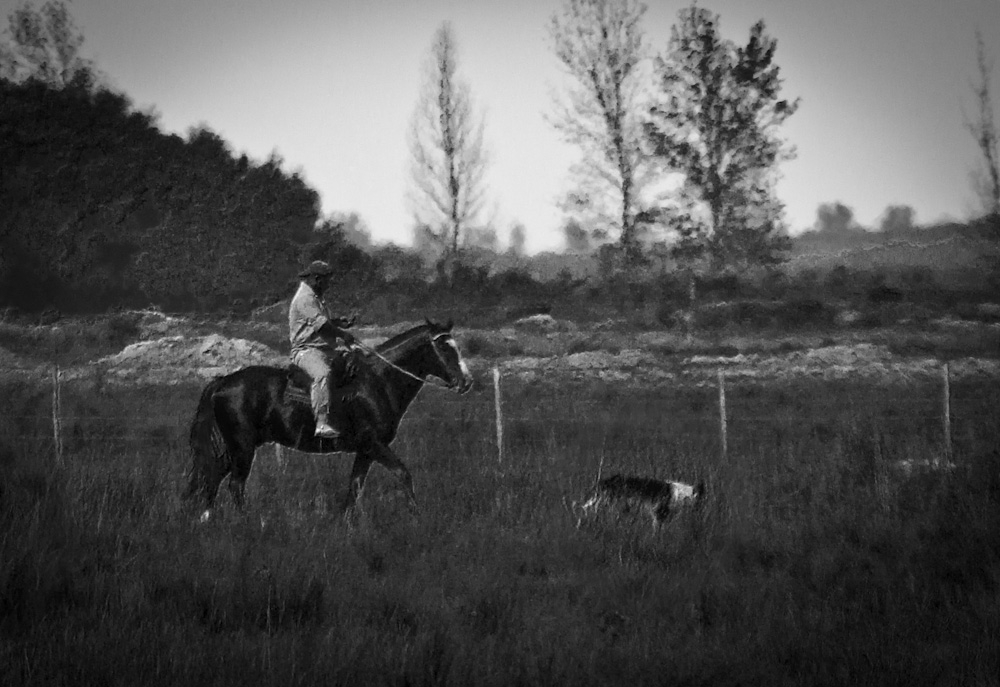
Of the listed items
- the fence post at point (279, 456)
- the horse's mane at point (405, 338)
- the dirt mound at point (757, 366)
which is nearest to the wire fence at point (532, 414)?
the dirt mound at point (757, 366)

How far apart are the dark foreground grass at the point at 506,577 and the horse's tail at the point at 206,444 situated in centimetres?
42

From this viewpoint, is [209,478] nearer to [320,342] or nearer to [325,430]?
[325,430]

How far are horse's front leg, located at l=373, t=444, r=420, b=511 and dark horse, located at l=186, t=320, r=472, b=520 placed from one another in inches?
0.7

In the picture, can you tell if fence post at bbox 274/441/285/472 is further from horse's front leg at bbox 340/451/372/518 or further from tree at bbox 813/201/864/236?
tree at bbox 813/201/864/236

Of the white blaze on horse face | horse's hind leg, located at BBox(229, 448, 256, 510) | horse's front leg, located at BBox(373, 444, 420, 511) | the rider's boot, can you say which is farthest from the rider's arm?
the white blaze on horse face

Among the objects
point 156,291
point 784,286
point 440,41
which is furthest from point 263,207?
point 784,286

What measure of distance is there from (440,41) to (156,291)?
10862 mm

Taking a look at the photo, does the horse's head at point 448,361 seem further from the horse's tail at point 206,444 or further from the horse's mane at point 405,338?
the horse's tail at point 206,444

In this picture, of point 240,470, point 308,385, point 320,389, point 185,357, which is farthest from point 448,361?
point 185,357

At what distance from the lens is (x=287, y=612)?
263 inches

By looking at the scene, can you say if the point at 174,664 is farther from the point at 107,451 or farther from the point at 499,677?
the point at 107,451

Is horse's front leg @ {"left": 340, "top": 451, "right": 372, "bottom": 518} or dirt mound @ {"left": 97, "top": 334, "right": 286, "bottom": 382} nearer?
horse's front leg @ {"left": 340, "top": 451, "right": 372, "bottom": 518}

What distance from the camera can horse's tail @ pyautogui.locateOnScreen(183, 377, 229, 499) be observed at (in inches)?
429

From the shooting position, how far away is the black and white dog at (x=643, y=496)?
995 cm
